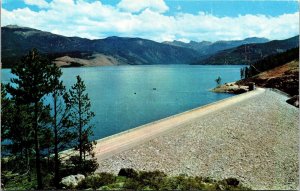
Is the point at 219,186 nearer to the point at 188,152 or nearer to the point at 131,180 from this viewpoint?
the point at 131,180

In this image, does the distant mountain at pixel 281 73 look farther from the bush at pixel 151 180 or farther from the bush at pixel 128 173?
the bush at pixel 128 173

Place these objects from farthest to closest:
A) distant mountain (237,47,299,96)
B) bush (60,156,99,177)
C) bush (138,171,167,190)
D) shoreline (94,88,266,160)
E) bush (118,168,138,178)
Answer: distant mountain (237,47,299,96) → shoreline (94,88,266,160) → bush (60,156,99,177) → bush (118,168,138,178) → bush (138,171,167,190)

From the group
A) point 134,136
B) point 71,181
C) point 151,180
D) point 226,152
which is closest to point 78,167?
point 71,181

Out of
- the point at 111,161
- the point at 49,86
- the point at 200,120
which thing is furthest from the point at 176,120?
the point at 49,86

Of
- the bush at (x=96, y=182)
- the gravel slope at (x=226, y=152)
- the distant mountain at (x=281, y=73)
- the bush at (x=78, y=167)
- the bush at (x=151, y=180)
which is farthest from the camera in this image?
the distant mountain at (x=281, y=73)

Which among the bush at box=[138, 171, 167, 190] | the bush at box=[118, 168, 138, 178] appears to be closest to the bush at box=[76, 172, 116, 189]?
the bush at box=[118, 168, 138, 178]

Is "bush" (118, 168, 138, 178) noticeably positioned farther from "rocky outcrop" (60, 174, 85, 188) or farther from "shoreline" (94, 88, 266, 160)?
"shoreline" (94, 88, 266, 160)

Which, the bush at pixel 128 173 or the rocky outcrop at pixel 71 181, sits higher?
the rocky outcrop at pixel 71 181

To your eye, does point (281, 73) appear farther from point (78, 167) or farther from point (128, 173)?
point (78, 167)

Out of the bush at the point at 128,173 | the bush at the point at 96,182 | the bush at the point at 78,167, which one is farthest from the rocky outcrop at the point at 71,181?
the bush at the point at 128,173
